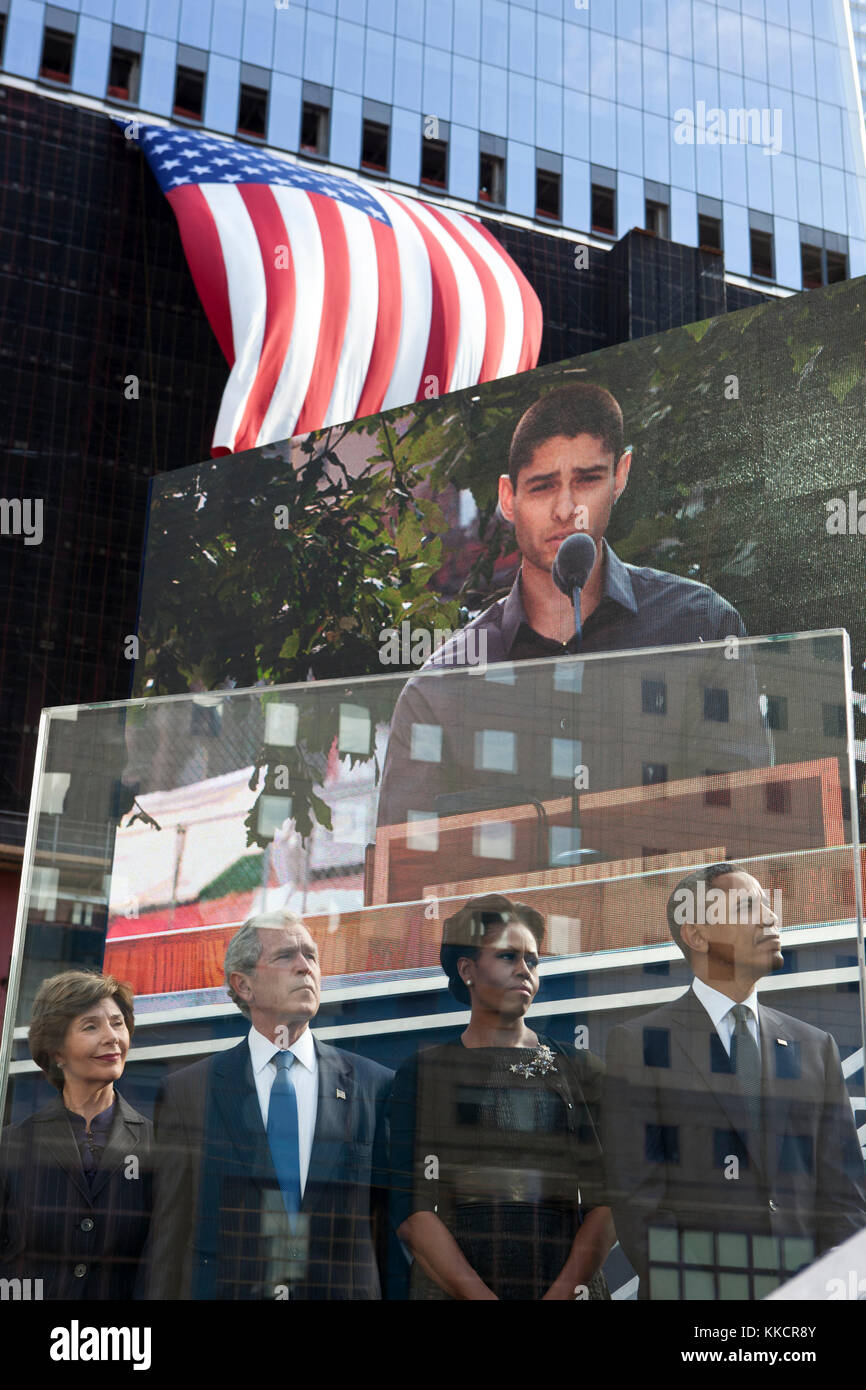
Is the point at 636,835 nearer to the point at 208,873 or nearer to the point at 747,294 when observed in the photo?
the point at 208,873

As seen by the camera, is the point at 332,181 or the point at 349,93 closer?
the point at 332,181

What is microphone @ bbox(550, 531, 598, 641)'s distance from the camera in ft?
36.3

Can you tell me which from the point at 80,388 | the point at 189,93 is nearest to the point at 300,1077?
the point at 80,388

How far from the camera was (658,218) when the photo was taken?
2392 centimetres

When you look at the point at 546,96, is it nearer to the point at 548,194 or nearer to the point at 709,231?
the point at 548,194

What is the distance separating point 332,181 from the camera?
1925 centimetres

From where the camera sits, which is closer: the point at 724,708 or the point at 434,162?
the point at 724,708

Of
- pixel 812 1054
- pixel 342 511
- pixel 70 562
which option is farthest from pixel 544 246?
pixel 812 1054

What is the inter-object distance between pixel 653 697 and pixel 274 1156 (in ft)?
12.6

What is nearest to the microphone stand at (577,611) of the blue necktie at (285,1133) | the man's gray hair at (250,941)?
the man's gray hair at (250,941)

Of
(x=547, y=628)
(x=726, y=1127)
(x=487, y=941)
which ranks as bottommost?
(x=726, y=1127)

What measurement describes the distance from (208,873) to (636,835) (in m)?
3.17

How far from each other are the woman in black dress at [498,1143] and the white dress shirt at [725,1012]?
0.78 meters
